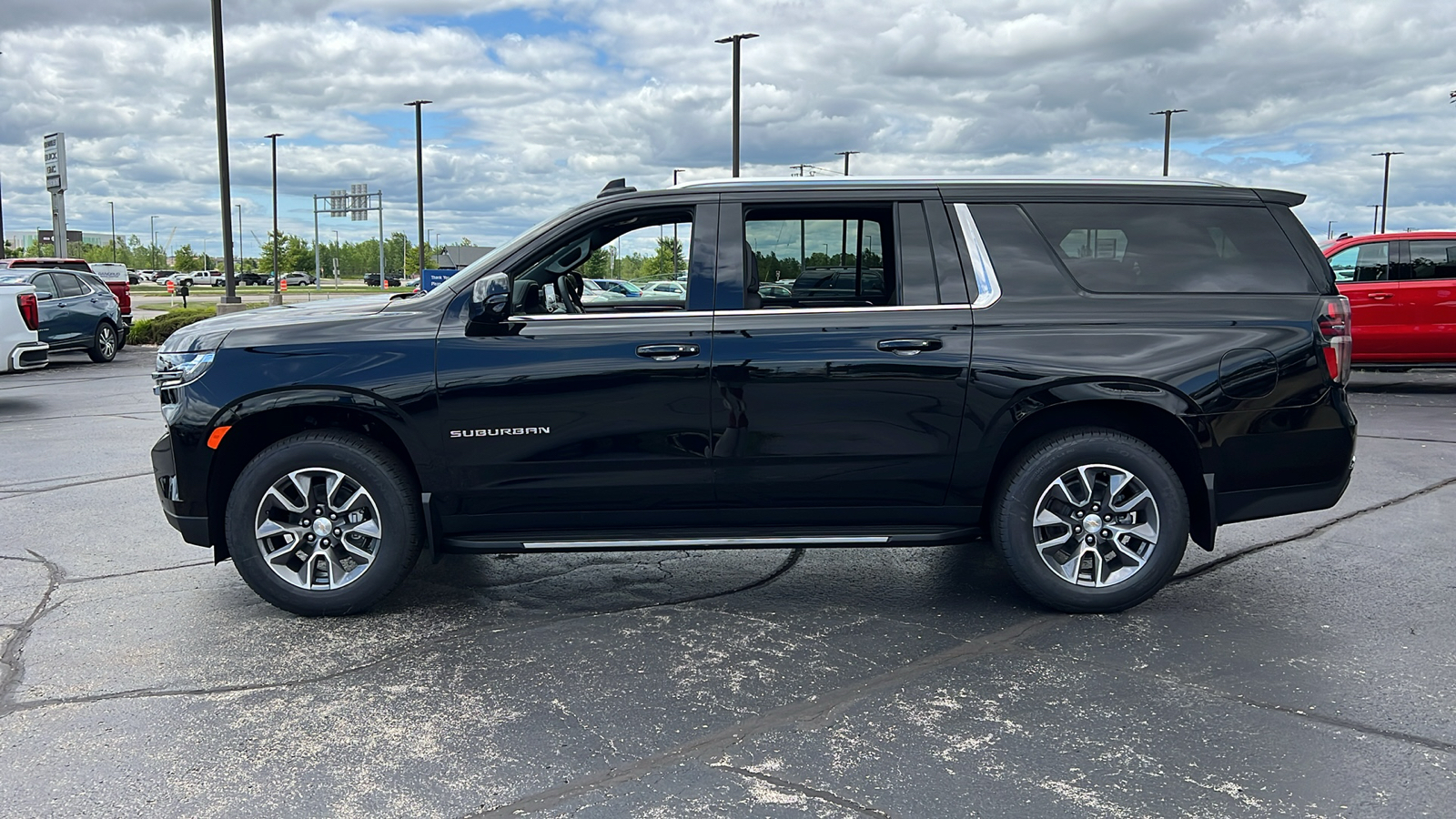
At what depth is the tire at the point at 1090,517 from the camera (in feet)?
15.7

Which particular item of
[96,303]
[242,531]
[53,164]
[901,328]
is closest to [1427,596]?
[901,328]

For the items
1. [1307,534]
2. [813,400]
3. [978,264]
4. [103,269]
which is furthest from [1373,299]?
[103,269]

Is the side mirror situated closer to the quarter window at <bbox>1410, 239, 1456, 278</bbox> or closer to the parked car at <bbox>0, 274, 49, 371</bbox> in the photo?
the parked car at <bbox>0, 274, 49, 371</bbox>

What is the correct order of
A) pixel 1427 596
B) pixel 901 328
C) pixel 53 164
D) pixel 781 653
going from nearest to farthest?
pixel 781 653, pixel 901 328, pixel 1427 596, pixel 53 164

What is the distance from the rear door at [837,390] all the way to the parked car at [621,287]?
689mm

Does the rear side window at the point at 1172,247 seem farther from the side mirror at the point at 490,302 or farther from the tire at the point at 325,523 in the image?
the tire at the point at 325,523

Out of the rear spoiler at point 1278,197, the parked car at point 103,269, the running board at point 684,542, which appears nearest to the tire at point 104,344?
the parked car at point 103,269

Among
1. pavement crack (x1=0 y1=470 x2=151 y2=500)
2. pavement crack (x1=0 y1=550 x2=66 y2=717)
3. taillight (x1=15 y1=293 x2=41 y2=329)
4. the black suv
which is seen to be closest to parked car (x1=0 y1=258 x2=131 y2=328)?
taillight (x1=15 y1=293 x2=41 y2=329)

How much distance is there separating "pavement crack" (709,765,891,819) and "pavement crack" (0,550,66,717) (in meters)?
2.61

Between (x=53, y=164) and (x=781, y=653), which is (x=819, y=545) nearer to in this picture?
(x=781, y=653)

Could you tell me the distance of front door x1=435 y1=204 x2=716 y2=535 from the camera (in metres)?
4.68

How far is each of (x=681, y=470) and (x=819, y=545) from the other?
26.5 inches

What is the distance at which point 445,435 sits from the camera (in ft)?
15.4

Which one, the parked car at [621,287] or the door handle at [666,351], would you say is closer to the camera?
the door handle at [666,351]
